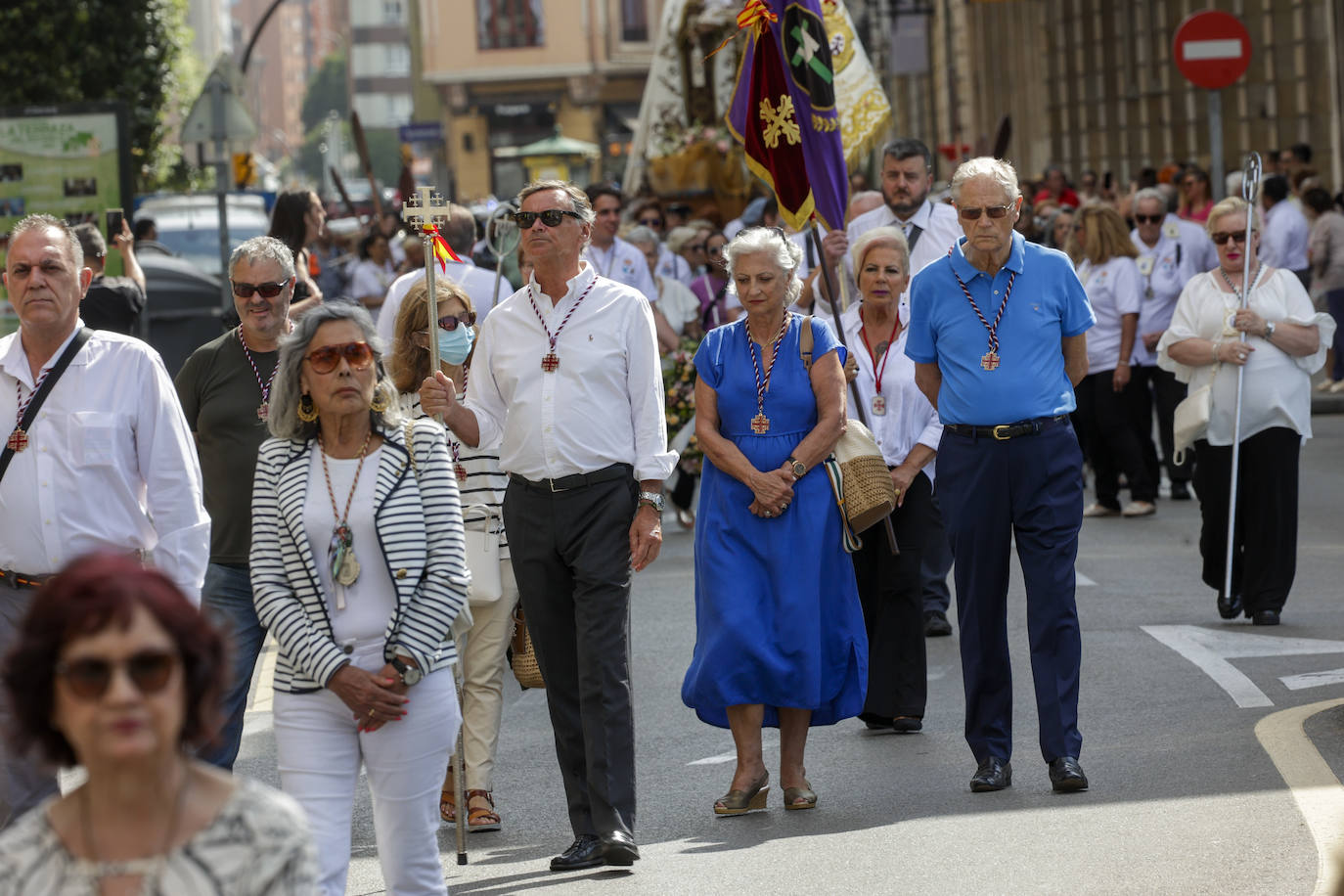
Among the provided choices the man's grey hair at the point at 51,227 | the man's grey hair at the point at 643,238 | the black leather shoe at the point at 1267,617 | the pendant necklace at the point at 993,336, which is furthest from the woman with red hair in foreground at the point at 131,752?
the man's grey hair at the point at 643,238

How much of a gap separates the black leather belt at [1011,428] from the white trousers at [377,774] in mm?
3077

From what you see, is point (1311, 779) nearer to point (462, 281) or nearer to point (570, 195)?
point (570, 195)

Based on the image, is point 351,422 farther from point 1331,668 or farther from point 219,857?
point 1331,668

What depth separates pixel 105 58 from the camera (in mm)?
36000

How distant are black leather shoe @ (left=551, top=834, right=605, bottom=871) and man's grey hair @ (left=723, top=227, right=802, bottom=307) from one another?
6.53 ft

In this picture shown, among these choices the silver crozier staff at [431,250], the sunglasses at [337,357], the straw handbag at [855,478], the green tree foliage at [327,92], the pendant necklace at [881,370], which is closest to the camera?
the sunglasses at [337,357]

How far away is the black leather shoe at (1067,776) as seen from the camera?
24.6ft

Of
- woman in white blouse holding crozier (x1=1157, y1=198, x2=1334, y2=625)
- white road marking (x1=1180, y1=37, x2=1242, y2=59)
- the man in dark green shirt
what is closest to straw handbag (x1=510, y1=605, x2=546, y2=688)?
the man in dark green shirt

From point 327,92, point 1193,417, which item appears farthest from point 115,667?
point 327,92

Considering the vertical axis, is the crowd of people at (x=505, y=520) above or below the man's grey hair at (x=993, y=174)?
below

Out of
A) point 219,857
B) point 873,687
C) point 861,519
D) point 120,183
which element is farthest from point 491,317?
point 120,183

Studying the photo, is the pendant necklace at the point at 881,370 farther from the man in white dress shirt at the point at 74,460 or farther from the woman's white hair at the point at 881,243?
the man in white dress shirt at the point at 74,460

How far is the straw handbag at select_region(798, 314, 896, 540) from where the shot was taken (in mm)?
7707

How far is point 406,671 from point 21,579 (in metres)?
1.45
